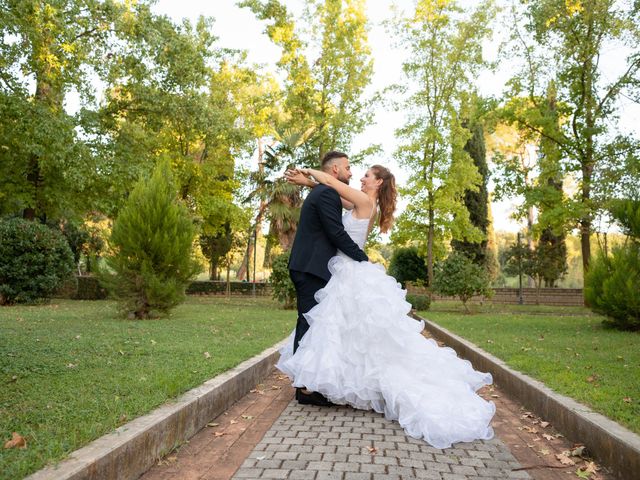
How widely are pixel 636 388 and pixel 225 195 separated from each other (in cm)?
2590

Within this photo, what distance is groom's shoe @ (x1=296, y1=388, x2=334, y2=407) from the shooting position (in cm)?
546

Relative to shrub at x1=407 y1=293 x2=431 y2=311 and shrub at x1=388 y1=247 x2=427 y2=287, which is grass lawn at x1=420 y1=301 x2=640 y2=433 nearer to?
shrub at x1=407 y1=293 x2=431 y2=311

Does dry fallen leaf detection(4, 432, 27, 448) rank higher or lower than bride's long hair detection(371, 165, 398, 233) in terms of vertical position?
lower

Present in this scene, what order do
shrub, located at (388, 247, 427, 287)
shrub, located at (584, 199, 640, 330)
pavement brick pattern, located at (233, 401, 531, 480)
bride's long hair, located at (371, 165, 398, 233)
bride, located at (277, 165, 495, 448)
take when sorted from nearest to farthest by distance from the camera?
pavement brick pattern, located at (233, 401, 531, 480) → bride, located at (277, 165, 495, 448) → bride's long hair, located at (371, 165, 398, 233) → shrub, located at (584, 199, 640, 330) → shrub, located at (388, 247, 427, 287)

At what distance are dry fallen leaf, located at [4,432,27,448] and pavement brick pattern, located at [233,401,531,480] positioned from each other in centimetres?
133

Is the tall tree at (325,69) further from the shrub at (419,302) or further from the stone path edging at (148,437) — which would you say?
the stone path edging at (148,437)

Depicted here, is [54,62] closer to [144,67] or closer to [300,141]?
[144,67]

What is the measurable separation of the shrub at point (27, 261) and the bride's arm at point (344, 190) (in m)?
14.6

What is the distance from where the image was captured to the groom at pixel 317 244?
18.1 feet

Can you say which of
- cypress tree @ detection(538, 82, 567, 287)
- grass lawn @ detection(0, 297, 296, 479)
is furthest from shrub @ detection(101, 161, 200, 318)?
cypress tree @ detection(538, 82, 567, 287)

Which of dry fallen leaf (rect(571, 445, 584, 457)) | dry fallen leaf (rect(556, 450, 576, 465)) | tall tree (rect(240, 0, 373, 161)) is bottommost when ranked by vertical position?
dry fallen leaf (rect(556, 450, 576, 465))

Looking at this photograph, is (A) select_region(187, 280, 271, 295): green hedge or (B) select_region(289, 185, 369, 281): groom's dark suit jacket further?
(A) select_region(187, 280, 271, 295): green hedge

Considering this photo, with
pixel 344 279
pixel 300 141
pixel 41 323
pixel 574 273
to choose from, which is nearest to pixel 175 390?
pixel 344 279

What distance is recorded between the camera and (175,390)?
4633mm
